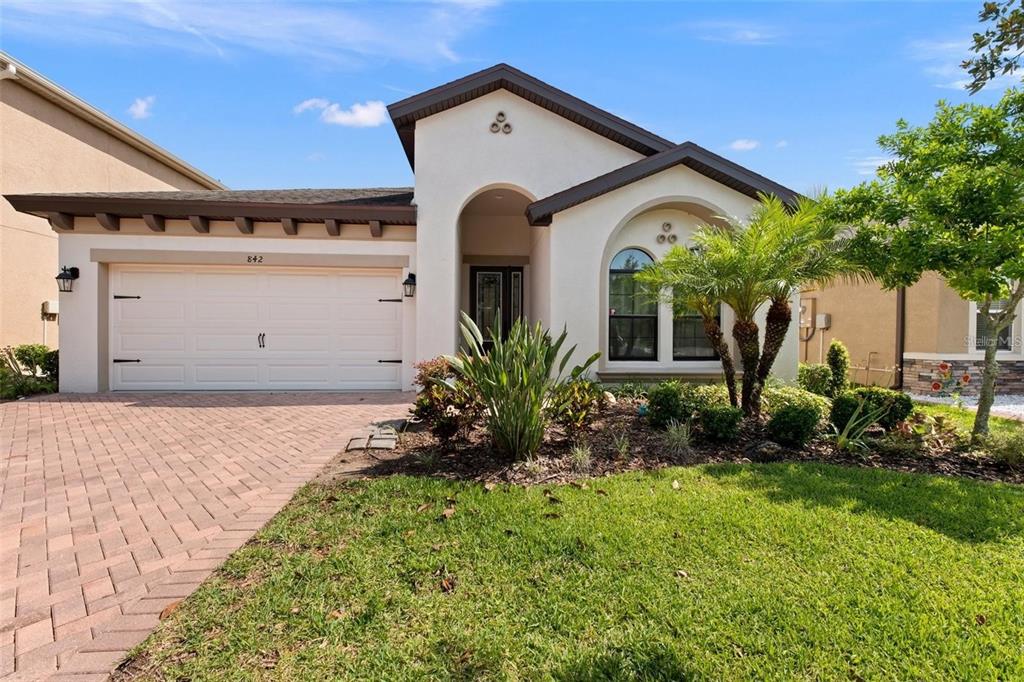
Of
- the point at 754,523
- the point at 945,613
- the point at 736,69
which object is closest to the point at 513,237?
the point at 736,69

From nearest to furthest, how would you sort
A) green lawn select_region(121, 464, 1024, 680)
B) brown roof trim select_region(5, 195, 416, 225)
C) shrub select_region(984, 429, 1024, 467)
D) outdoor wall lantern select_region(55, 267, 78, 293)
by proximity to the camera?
1. green lawn select_region(121, 464, 1024, 680)
2. shrub select_region(984, 429, 1024, 467)
3. brown roof trim select_region(5, 195, 416, 225)
4. outdoor wall lantern select_region(55, 267, 78, 293)

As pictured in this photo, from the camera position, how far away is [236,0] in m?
7.91

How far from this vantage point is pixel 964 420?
7.86 metres

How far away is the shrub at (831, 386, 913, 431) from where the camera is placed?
650 cm

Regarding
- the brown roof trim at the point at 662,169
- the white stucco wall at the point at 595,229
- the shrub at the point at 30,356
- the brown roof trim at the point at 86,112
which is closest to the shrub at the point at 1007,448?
the brown roof trim at the point at 662,169

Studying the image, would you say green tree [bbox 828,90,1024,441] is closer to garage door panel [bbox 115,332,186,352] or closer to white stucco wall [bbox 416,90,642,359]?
white stucco wall [bbox 416,90,642,359]

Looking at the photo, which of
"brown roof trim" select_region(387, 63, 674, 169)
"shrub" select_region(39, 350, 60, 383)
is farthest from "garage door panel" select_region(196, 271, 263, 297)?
"brown roof trim" select_region(387, 63, 674, 169)

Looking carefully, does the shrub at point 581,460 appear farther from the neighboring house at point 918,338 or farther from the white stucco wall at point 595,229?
the neighboring house at point 918,338

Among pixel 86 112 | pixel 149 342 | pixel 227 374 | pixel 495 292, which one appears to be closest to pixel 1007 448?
pixel 495 292

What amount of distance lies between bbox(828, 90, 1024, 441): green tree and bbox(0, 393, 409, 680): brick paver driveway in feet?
23.9

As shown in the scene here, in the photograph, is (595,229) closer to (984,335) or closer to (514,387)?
(514,387)

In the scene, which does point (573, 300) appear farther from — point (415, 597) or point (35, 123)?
point (35, 123)

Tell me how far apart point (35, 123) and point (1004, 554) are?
19.7 meters

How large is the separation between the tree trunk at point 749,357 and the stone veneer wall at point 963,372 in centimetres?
736
